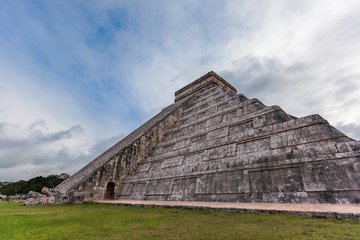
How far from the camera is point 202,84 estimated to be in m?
20.2

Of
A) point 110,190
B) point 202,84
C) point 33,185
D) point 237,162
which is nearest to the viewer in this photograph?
point 237,162

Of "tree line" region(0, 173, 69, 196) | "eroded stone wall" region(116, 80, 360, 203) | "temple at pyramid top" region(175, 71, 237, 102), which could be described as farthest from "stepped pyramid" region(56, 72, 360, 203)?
"tree line" region(0, 173, 69, 196)

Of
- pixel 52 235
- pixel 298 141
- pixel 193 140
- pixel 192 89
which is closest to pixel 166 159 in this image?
pixel 193 140

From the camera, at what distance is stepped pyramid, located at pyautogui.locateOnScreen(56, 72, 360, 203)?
5.24 m

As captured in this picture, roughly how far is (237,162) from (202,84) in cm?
1389

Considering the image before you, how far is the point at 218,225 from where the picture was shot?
12.4 ft

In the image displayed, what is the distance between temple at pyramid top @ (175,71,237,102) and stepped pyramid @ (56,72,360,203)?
17.1 ft

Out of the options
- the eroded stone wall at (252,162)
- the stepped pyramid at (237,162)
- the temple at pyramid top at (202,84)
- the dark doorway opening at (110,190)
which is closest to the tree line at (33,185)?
the temple at pyramid top at (202,84)

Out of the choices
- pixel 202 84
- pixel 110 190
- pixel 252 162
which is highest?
pixel 202 84

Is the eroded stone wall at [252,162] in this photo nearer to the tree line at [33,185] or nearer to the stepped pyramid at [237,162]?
the stepped pyramid at [237,162]

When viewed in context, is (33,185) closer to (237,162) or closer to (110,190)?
(110,190)

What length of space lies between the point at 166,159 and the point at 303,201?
7.43m

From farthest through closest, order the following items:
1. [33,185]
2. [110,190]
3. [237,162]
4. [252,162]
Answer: [33,185], [110,190], [237,162], [252,162]

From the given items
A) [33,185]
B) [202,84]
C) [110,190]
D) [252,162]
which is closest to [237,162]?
[252,162]
